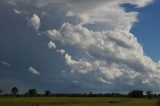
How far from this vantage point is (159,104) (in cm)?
3166

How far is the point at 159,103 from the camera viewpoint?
3164 cm

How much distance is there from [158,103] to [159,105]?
0.62ft

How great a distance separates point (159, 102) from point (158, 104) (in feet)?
0.60

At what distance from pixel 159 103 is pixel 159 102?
9cm

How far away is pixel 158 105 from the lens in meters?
31.8

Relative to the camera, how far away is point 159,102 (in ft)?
104

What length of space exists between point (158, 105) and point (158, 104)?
0.08m

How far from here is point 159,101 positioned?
31766 millimetres

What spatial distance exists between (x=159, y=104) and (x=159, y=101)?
0.24m

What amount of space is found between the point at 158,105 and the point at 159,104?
187 millimetres

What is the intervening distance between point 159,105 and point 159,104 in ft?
0.42

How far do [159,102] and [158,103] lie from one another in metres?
0.20

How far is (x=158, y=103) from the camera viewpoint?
31875 mm
